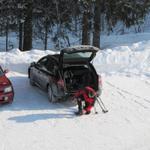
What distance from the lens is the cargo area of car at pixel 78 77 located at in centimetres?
1392

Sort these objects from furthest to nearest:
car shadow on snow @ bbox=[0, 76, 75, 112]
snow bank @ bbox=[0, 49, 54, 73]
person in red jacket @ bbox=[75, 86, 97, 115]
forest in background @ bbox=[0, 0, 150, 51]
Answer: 1. forest in background @ bbox=[0, 0, 150, 51]
2. snow bank @ bbox=[0, 49, 54, 73]
3. car shadow on snow @ bbox=[0, 76, 75, 112]
4. person in red jacket @ bbox=[75, 86, 97, 115]

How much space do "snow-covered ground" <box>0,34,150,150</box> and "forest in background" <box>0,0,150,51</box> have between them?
594 cm

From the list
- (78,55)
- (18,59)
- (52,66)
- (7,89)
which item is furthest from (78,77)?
(18,59)

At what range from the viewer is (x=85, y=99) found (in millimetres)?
13039

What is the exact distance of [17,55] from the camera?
1988 centimetres

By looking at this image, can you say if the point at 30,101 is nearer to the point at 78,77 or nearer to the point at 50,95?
the point at 50,95

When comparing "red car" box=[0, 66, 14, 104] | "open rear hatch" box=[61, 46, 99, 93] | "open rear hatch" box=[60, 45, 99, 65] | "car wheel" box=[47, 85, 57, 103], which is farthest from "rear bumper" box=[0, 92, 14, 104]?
"open rear hatch" box=[60, 45, 99, 65]

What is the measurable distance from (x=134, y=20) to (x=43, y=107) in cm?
1314

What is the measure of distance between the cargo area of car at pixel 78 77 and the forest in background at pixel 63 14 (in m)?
9.02

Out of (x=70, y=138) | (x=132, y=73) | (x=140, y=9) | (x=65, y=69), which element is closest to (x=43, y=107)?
(x=65, y=69)

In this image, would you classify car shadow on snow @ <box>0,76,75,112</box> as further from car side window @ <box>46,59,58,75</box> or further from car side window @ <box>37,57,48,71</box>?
car side window @ <box>46,59,58,75</box>

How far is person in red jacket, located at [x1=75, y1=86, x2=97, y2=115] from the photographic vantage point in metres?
13.0

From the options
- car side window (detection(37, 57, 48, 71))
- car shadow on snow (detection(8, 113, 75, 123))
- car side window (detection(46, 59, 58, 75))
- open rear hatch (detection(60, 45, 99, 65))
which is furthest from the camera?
car side window (detection(37, 57, 48, 71))

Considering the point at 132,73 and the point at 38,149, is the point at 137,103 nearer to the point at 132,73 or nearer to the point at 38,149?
the point at 132,73
